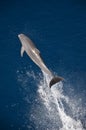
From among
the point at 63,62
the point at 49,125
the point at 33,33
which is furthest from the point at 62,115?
the point at 33,33

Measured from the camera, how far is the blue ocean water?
12.3 metres

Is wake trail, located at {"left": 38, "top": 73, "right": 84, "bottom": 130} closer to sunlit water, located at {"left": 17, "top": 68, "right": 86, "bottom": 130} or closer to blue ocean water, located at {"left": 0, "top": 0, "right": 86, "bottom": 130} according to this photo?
→ sunlit water, located at {"left": 17, "top": 68, "right": 86, "bottom": 130}

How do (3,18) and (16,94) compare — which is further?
(3,18)

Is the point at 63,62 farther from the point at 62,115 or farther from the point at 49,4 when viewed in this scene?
the point at 49,4

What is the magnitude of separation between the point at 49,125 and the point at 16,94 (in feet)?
5.81

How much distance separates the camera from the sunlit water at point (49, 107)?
11719 millimetres

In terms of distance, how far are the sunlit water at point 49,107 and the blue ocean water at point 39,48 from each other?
0.04 metres

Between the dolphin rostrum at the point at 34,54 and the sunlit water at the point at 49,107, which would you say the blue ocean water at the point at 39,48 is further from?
the dolphin rostrum at the point at 34,54

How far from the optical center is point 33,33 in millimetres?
14375

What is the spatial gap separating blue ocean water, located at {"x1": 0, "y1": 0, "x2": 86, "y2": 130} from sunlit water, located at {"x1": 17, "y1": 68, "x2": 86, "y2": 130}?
38mm

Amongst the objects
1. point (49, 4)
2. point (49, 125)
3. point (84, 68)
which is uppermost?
point (49, 4)

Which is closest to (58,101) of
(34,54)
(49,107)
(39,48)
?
(49,107)

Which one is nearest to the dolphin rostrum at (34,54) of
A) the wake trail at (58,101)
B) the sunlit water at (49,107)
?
the sunlit water at (49,107)

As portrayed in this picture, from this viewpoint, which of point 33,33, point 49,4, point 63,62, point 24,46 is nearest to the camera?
point 24,46
